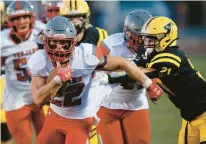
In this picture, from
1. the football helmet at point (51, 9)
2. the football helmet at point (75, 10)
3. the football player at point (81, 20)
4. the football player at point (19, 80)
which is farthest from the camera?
the football helmet at point (51, 9)

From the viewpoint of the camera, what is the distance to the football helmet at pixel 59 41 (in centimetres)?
532

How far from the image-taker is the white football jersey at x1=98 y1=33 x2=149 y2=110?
6.26 m

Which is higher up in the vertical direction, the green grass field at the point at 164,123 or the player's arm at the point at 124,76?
the player's arm at the point at 124,76

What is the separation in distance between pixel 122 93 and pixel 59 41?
1.13 meters

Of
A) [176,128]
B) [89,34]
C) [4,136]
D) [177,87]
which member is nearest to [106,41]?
[89,34]

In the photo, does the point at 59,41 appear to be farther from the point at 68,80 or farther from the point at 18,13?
the point at 18,13

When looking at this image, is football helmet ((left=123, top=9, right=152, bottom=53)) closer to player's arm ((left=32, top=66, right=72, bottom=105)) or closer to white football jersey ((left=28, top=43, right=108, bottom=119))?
white football jersey ((left=28, top=43, right=108, bottom=119))

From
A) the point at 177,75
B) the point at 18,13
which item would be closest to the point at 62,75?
the point at 177,75

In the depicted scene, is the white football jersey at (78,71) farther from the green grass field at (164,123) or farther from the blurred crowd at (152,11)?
the blurred crowd at (152,11)

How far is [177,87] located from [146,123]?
0.72 meters

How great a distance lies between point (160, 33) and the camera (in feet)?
18.9

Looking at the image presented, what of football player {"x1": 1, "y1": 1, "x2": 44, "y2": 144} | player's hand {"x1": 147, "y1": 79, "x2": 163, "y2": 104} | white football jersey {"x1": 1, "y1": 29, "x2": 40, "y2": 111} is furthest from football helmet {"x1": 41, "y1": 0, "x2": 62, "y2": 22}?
player's hand {"x1": 147, "y1": 79, "x2": 163, "y2": 104}

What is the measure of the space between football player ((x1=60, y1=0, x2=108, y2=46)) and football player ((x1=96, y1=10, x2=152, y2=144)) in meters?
0.38

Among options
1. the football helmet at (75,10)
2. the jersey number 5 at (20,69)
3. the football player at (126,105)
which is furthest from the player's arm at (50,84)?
the jersey number 5 at (20,69)
